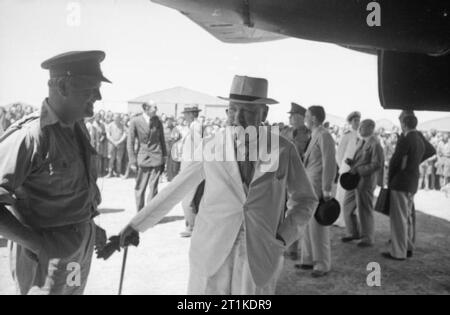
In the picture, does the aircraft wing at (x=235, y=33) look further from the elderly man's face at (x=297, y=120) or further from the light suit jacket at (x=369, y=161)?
the light suit jacket at (x=369, y=161)

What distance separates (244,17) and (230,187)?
0.93 metres

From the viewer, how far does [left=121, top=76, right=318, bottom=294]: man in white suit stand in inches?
77.9

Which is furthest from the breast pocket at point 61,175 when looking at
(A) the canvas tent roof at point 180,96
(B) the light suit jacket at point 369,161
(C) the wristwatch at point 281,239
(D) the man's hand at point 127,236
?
(A) the canvas tent roof at point 180,96

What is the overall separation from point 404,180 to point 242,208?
3754 mm

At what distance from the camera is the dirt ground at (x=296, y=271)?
11.7ft

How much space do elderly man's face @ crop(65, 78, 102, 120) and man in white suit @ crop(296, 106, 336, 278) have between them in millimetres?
2935

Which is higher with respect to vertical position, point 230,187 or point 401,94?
point 401,94

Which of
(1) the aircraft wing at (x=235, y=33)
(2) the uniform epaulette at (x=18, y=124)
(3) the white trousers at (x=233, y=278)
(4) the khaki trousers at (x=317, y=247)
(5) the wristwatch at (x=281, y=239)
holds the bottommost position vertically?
(4) the khaki trousers at (x=317, y=247)

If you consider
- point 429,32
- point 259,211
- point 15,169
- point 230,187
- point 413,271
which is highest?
point 429,32

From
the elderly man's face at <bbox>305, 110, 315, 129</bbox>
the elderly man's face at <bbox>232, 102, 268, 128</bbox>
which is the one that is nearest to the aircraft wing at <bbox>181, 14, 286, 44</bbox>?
the elderly man's face at <bbox>232, 102, 268, 128</bbox>

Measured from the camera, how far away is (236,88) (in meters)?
2.22

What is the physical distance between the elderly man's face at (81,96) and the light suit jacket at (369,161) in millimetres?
4452
